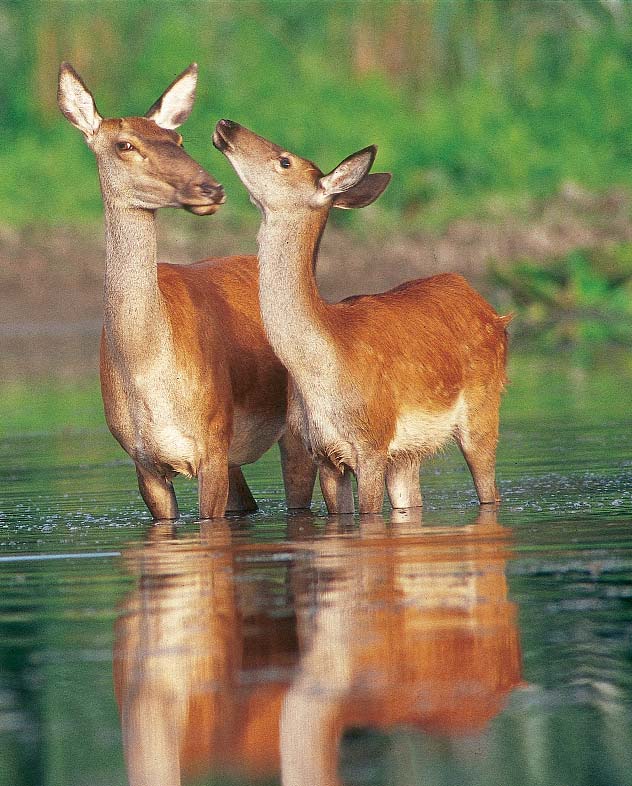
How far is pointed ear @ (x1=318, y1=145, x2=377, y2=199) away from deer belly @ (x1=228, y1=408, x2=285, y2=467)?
4.86 feet

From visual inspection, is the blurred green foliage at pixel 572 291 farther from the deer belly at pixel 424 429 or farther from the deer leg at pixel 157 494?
the deer leg at pixel 157 494

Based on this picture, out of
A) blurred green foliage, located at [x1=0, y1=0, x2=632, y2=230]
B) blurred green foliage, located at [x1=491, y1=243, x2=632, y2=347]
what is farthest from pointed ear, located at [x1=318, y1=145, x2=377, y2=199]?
blurred green foliage, located at [x1=0, y1=0, x2=632, y2=230]

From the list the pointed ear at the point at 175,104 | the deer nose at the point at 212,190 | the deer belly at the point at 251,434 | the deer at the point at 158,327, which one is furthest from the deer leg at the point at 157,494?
the pointed ear at the point at 175,104

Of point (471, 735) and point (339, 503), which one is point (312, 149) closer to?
point (339, 503)

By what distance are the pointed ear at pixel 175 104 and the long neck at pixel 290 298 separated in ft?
3.84

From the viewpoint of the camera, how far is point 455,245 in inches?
1149

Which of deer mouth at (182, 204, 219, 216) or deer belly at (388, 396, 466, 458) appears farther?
deer belly at (388, 396, 466, 458)

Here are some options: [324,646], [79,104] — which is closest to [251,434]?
[79,104]

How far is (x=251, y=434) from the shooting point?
36.8ft

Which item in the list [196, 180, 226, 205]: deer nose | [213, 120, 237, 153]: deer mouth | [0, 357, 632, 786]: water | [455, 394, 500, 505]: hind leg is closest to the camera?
[0, 357, 632, 786]: water

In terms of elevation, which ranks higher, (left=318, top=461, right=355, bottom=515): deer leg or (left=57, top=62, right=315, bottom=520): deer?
(left=57, top=62, right=315, bottom=520): deer

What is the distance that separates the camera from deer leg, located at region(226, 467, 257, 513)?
38.2 feet

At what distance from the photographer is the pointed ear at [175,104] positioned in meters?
10.9

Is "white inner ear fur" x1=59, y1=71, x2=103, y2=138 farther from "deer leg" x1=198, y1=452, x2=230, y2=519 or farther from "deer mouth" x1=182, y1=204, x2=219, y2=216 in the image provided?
"deer leg" x1=198, y1=452, x2=230, y2=519
